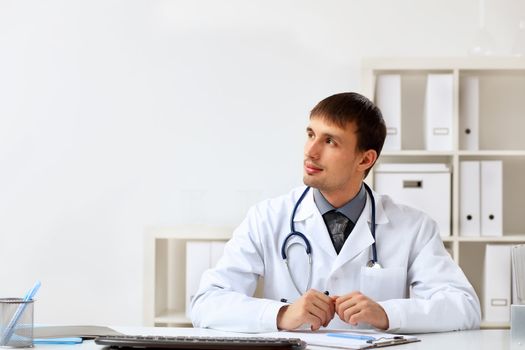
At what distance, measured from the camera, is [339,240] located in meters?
2.35

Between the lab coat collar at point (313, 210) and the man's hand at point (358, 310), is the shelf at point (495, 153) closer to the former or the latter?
the lab coat collar at point (313, 210)

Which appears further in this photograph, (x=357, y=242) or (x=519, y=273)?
(x=357, y=242)

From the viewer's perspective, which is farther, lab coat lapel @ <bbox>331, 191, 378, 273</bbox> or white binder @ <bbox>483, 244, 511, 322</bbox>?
white binder @ <bbox>483, 244, 511, 322</bbox>

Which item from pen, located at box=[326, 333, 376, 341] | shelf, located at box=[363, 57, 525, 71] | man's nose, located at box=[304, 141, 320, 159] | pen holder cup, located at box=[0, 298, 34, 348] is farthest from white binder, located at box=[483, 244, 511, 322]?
pen holder cup, located at box=[0, 298, 34, 348]

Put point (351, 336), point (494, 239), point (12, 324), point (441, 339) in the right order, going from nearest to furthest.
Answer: point (12, 324)
point (351, 336)
point (441, 339)
point (494, 239)

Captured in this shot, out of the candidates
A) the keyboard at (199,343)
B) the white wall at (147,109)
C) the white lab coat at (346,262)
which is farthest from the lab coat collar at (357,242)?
the white wall at (147,109)

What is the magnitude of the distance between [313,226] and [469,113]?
1.27m

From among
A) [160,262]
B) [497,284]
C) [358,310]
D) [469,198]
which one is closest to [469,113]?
[469,198]

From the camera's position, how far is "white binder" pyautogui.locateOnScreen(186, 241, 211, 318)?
3385 mm

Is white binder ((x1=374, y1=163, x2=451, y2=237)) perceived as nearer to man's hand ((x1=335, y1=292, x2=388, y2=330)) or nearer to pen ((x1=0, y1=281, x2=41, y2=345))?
man's hand ((x1=335, y1=292, x2=388, y2=330))

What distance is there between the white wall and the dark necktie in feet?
4.31

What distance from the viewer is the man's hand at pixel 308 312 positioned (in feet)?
6.34

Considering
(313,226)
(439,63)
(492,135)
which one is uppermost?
(439,63)

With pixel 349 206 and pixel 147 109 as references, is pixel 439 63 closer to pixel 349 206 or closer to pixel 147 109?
pixel 349 206
